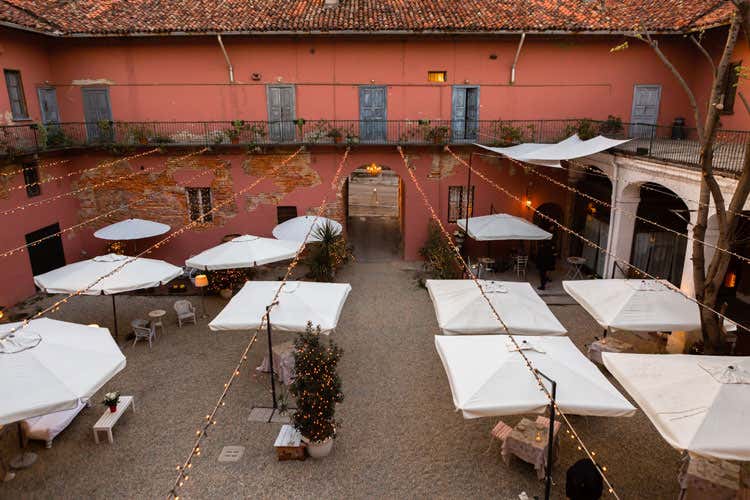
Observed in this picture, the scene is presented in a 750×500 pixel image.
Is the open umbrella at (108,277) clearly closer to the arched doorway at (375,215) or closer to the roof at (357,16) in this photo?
the arched doorway at (375,215)

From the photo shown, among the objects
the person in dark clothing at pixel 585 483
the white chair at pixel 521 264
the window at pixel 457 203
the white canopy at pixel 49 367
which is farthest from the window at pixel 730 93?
the white canopy at pixel 49 367

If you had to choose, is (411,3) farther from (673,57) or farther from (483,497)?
(483,497)

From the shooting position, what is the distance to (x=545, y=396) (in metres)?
7.68

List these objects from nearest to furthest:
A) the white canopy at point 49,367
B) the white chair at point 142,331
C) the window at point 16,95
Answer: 1. the white canopy at point 49,367
2. the white chair at point 142,331
3. the window at point 16,95

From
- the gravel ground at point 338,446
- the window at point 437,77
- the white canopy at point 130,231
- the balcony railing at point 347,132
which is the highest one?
the window at point 437,77

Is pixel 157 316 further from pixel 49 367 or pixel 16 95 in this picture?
pixel 16 95

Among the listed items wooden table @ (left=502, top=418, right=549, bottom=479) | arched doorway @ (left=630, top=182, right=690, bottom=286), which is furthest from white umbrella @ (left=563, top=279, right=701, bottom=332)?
arched doorway @ (left=630, top=182, right=690, bottom=286)

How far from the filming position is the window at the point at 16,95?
16.8 meters

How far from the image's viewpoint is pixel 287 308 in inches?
419

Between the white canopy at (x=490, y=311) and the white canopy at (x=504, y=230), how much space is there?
216 inches

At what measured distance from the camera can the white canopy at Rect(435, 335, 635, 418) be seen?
7570mm

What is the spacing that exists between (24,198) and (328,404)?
45.1ft

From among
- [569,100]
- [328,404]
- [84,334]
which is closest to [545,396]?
[328,404]

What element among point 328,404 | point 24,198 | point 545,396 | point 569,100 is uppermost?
point 569,100
